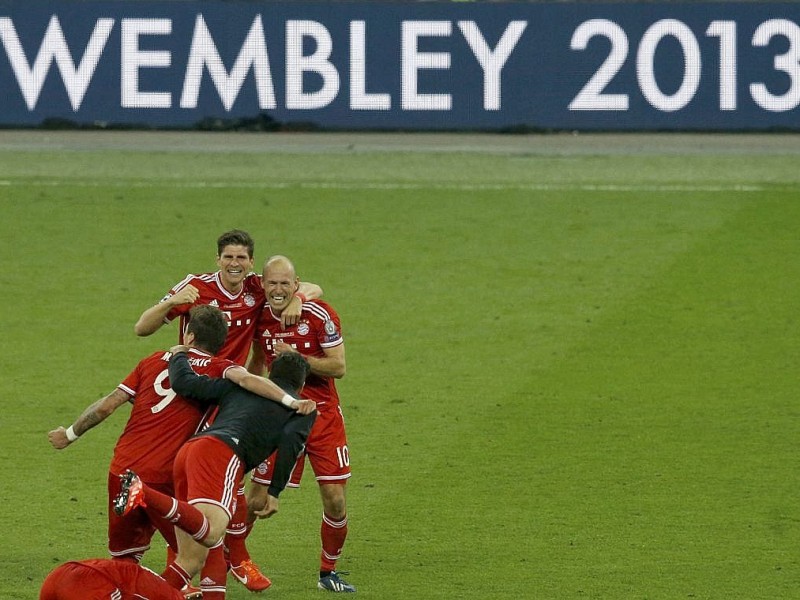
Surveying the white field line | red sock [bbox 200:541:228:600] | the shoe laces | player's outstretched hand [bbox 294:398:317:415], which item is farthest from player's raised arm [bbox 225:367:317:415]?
the white field line

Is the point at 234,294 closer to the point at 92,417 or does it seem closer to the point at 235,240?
the point at 235,240

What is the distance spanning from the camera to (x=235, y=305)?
855 cm

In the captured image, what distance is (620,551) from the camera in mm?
8961

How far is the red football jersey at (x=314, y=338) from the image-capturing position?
8.46m

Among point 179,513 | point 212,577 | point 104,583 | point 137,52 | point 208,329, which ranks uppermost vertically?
point 137,52

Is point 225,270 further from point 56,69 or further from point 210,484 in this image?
point 56,69

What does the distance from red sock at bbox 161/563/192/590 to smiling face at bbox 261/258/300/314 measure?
1605mm

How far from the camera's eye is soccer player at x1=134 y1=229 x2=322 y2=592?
8297 mm

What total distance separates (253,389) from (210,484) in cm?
47

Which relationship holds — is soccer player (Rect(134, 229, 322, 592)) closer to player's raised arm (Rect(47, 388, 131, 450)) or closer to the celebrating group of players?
the celebrating group of players

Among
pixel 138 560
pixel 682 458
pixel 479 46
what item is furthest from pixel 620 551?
pixel 479 46

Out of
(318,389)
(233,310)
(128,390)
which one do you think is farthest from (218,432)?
(233,310)

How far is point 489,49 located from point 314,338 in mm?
15489

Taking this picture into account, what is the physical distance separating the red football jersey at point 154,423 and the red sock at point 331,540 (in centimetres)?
97
